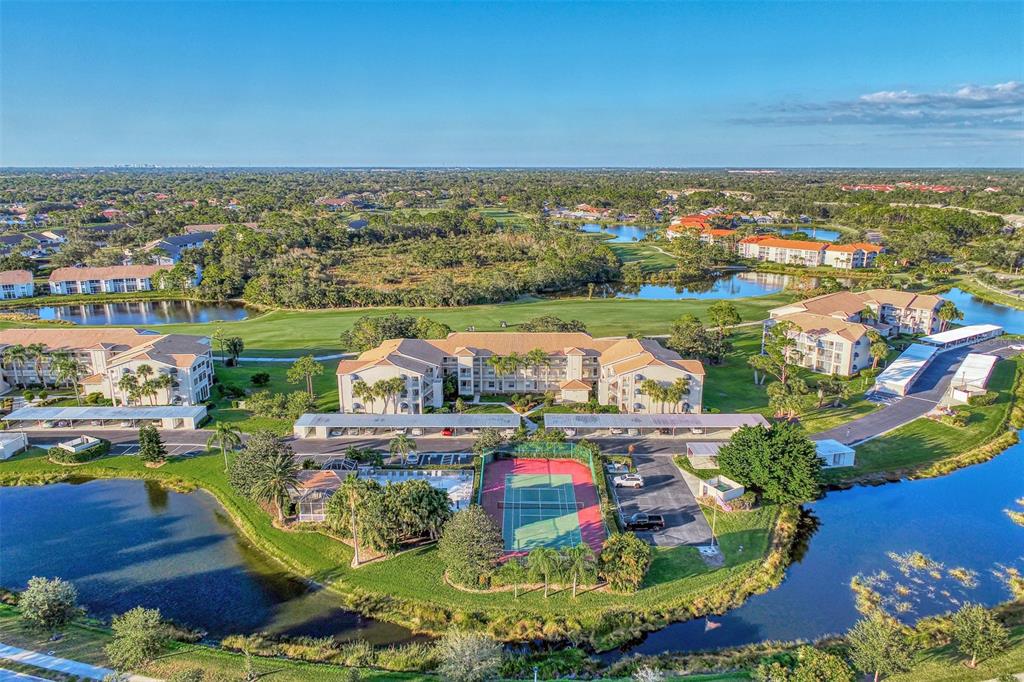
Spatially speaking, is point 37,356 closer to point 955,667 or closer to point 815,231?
point 955,667

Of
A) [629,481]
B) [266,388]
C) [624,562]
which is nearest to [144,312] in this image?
[266,388]

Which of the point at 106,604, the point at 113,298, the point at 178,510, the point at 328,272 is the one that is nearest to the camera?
the point at 106,604

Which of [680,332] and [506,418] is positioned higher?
[680,332]

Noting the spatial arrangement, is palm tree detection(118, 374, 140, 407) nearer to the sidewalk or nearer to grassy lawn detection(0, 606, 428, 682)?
grassy lawn detection(0, 606, 428, 682)

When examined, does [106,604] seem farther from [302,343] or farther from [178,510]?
[302,343]

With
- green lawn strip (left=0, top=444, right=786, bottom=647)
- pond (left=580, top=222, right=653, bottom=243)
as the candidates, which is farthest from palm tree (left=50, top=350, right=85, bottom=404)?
pond (left=580, top=222, right=653, bottom=243)

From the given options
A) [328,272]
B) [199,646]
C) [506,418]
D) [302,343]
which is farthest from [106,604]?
[328,272]
